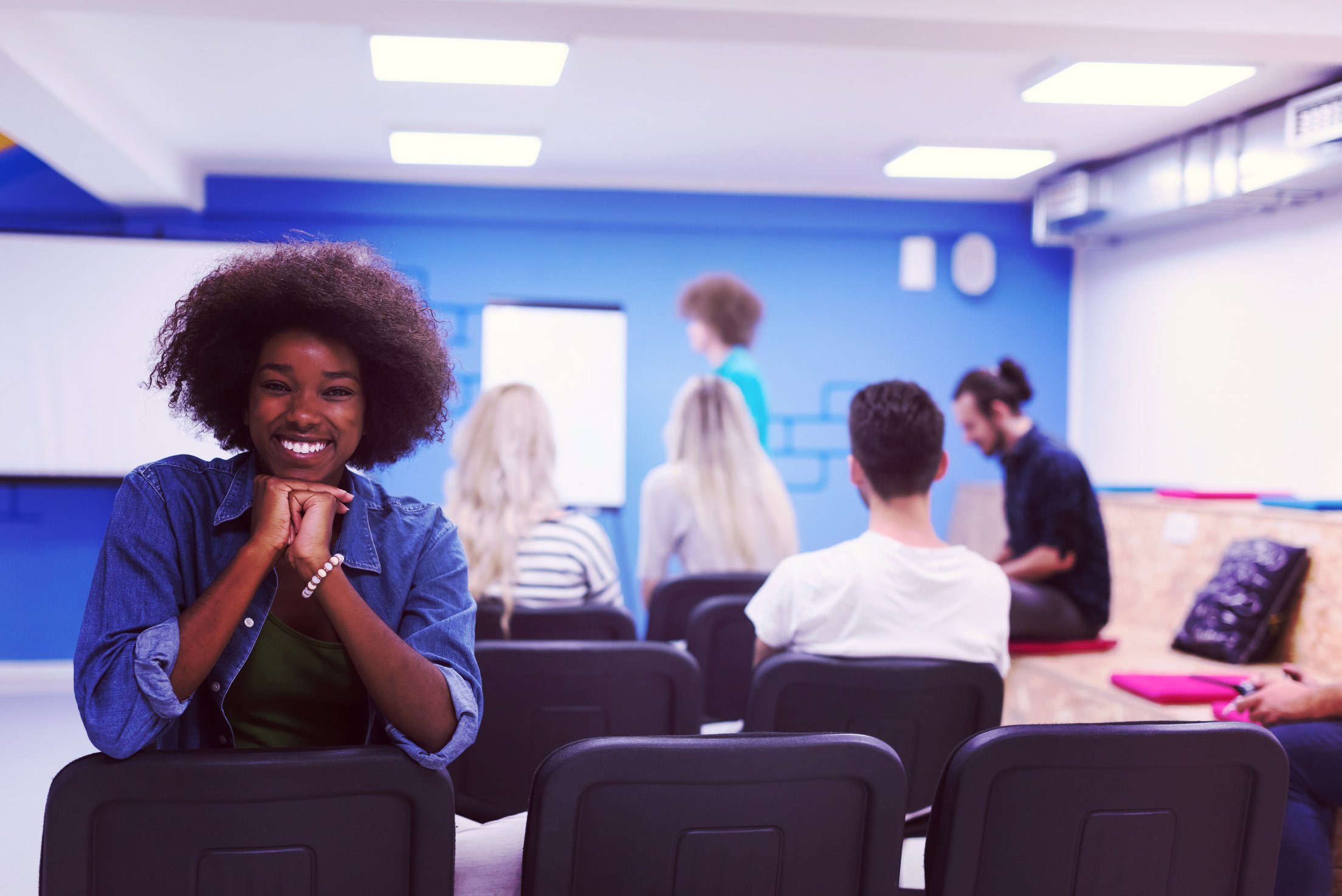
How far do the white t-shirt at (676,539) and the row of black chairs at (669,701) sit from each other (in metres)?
1.25

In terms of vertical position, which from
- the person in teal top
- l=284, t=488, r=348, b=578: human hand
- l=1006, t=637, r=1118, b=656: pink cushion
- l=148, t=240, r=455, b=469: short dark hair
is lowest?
l=1006, t=637, r=1118, b=656: pink cushion

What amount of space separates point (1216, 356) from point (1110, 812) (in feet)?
13.8

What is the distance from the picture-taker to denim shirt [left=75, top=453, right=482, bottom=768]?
3.45 ft

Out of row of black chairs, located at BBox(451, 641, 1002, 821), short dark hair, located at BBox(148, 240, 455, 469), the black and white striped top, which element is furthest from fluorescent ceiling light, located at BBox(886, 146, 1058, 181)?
short dark hair, located at BBox(148, 240, 455, 469)

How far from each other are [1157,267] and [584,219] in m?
2.93

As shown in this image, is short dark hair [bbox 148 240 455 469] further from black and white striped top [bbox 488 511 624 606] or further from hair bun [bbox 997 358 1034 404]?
hair bun [bbox 997 358 1034 404]

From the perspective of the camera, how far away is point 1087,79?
364 cm

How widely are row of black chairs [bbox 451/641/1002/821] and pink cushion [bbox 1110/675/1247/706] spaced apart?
1.05 m

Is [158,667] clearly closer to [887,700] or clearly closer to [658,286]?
[887,700]

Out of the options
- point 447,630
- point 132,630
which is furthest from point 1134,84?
point 132,630

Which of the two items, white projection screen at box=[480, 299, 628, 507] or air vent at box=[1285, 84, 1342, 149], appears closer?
air vent at box=[1285, 84, 1342, 149]

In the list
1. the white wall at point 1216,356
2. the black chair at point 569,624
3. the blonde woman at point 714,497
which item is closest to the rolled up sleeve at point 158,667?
the black chair at point 569,624

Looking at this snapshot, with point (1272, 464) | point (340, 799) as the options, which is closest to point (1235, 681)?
point (1272, 464)

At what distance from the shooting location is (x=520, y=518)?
2443mm
